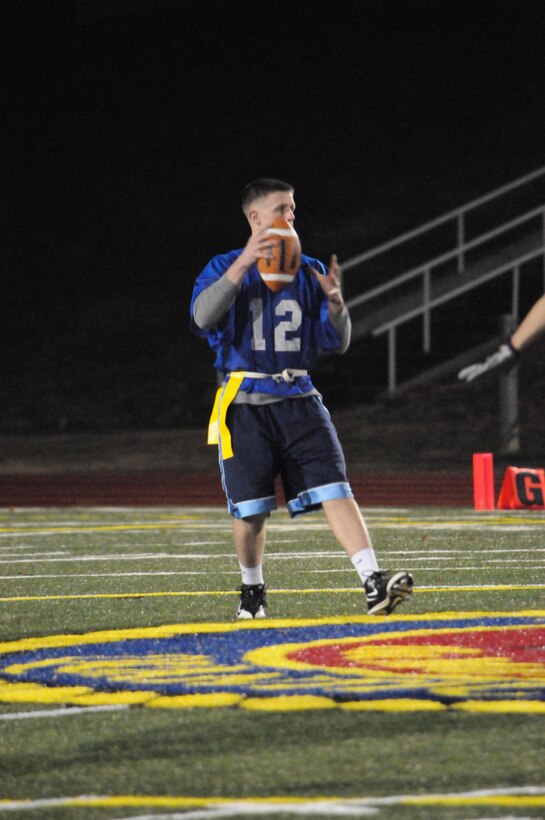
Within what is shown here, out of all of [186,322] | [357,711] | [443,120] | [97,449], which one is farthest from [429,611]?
[443,120]

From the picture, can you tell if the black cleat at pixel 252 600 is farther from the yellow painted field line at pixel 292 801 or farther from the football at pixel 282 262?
the yellow painted field line at pixel 292 801

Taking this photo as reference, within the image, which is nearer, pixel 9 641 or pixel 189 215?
pixel 9 641

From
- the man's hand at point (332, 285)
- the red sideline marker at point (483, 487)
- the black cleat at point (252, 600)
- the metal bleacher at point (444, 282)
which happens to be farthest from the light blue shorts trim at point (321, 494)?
the metal bleacher at point (444, 282)

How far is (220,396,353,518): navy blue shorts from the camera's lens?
306 inches

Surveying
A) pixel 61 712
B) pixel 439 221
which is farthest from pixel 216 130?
pixel 61 712

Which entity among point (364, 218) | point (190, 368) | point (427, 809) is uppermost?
point (364, 218)

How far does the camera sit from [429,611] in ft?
A: 25.9

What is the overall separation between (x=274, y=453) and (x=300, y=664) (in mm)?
1899

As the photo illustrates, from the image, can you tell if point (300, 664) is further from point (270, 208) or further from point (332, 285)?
point (270, 208)

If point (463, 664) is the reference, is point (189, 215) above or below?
above

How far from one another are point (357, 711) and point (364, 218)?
32693 mm

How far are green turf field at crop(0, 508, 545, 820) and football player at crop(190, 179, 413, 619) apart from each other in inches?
20.4

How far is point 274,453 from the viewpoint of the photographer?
25.8 ft

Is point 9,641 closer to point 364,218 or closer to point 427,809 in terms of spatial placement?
point 427,809
